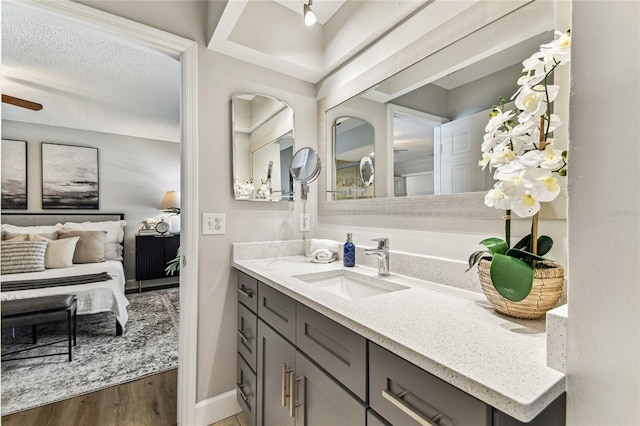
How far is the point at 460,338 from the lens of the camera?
2.16 feet

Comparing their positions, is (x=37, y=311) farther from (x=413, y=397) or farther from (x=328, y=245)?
(x=413, y=397)

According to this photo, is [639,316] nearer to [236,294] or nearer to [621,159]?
[621,159]

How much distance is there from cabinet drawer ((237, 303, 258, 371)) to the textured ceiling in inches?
59.9

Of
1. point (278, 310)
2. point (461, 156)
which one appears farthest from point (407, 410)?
point (461, 156)

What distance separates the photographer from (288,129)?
190 cm

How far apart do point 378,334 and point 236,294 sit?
1.22m

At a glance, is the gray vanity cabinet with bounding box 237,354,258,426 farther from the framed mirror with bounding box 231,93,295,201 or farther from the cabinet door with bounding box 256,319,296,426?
→ the framed mirror with bounding box 231,93,295,201

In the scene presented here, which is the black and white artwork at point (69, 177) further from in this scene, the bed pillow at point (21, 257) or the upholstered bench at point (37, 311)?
the upholstered bench at point (37, 311)

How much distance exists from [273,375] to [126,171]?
4.36 meters

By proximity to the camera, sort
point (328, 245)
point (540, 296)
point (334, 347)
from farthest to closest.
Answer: point (328, 245) < point (334, 347) < point (540, 296)

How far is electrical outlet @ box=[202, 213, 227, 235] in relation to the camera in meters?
1.60

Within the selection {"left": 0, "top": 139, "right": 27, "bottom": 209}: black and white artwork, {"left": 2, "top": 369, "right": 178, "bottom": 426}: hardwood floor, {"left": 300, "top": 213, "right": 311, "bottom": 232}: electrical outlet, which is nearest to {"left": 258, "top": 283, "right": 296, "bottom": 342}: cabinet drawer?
{"left": 300, "top": 213, "right": 311, "bottom": 232}: electrical outlet

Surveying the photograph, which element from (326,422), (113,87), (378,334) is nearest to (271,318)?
(326,422)

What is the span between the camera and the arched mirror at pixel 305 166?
182 cm
